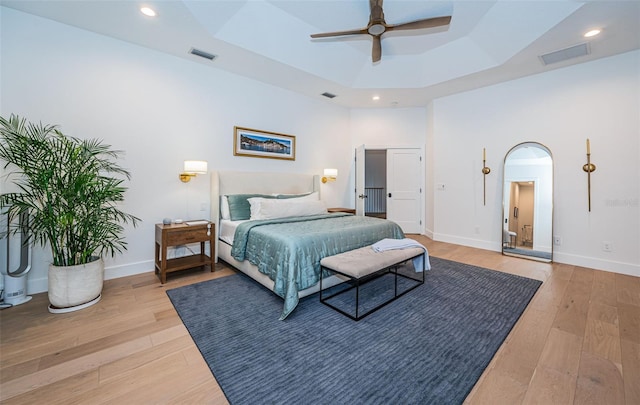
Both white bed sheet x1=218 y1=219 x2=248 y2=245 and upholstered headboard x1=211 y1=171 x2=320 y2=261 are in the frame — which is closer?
white bed sheet x1=218 y1=219 x2=248 y2=245

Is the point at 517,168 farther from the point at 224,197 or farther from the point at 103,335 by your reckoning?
the point at 103,335

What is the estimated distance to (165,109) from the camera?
11.2 feet

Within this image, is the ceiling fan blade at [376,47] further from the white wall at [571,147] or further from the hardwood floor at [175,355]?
the hardwood floor at [175,355]

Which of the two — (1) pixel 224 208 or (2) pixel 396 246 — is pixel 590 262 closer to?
(2) pixel 396 246

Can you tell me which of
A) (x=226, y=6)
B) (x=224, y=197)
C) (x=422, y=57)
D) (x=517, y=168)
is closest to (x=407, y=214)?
(x=517, y=168)

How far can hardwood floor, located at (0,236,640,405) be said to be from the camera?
140 cm

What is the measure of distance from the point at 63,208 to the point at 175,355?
176 cm

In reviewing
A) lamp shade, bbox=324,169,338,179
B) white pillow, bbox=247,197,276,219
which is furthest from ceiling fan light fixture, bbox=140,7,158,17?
lamp shade, bbox=324,169,338,179

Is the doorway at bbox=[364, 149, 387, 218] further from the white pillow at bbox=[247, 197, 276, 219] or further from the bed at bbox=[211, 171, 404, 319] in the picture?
the white pillow at bbox=[247, 197, 276, 219]

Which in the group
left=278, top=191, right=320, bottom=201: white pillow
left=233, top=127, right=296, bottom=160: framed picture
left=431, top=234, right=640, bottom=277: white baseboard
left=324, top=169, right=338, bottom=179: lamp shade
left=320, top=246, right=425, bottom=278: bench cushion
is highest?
left=233, top=127, right=296, bottom=160: framed picture

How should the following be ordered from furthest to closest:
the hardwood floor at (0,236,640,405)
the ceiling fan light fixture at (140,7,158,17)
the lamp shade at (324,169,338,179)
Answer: the lamp shade at (324,169,338,179) → the ceiling fan light fixture at (140,7,158,17) → the hardwood floor at (0,236,640,405)

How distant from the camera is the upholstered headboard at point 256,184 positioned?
12.4 ft

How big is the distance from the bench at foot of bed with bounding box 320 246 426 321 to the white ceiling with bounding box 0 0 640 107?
2.94 metres

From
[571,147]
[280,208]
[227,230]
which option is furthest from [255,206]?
[571,147]
